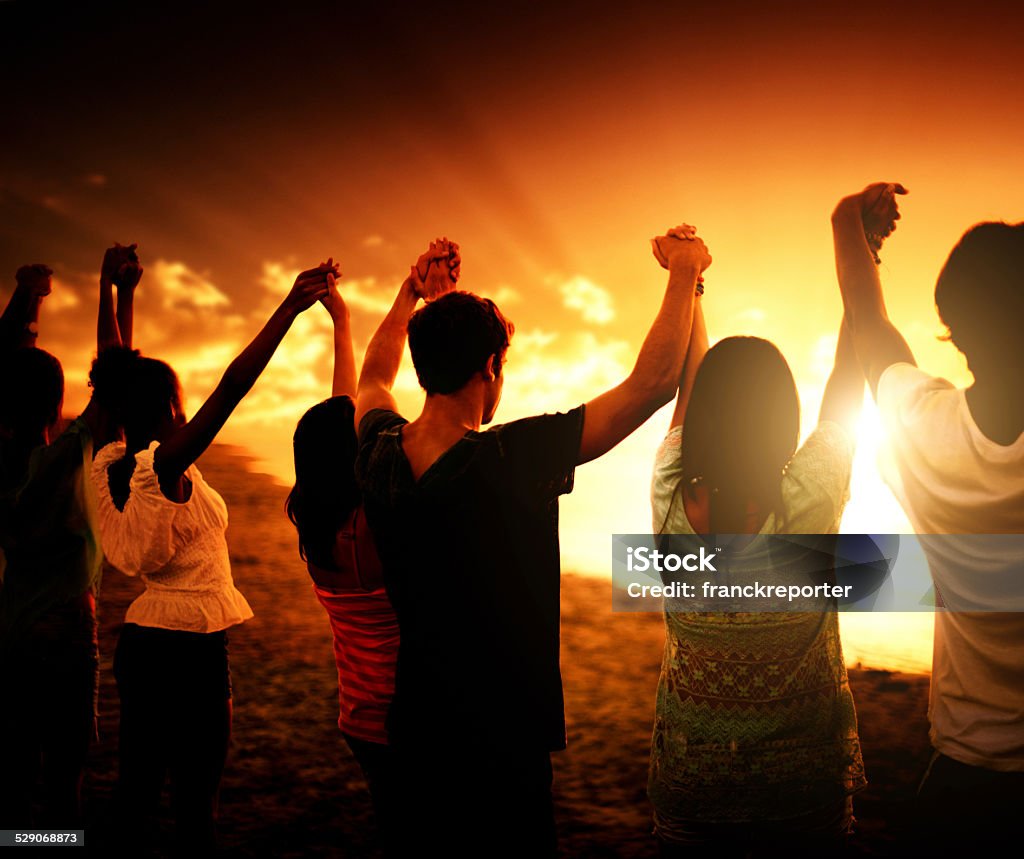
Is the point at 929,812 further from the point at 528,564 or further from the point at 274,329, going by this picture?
the point at 274,329

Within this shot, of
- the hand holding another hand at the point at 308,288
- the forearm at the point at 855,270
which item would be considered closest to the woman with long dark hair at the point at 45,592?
the hand holding another hand at the point at 308,288

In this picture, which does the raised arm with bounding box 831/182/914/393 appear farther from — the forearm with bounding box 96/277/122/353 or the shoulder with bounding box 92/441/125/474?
the forearm with bounding box 96/277/122/353

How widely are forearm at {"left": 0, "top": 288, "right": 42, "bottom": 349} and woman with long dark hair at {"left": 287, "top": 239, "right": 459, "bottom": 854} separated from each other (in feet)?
4.91

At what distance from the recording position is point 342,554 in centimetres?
145

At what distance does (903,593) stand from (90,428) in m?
2.15

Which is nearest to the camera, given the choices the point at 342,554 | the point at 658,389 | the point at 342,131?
the point at 658,389

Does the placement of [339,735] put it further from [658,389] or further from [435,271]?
[658,389]

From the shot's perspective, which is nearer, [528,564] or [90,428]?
[528,564]

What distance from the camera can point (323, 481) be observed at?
57.5 inches

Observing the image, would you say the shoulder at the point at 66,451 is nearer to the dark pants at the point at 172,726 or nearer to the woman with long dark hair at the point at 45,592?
the woman with long dark hair at the point at 45,592

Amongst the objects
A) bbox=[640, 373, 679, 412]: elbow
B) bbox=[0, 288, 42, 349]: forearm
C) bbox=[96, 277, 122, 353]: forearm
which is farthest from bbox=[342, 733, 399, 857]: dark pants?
bbox=[0, 288, 42, 349]: forearm

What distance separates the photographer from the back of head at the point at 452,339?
3.85 ft

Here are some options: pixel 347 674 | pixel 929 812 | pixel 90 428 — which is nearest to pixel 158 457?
pixel 90 428

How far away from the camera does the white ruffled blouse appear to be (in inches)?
68.2
